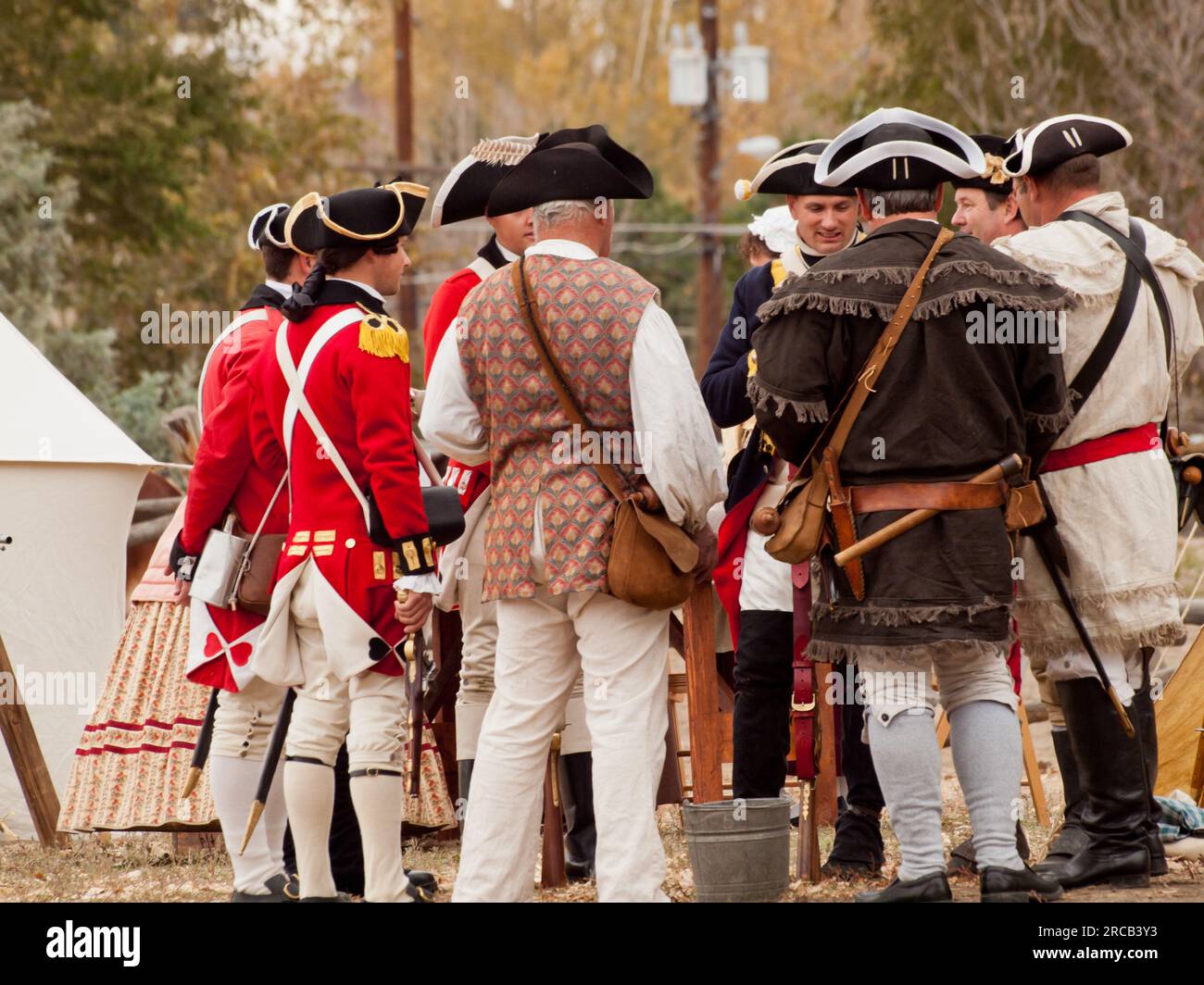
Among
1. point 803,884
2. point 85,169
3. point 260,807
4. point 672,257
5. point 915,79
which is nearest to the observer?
point 260,807

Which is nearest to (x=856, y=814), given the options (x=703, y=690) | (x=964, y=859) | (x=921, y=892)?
(x=964, y=859)

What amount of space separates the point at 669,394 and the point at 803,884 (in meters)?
1.66

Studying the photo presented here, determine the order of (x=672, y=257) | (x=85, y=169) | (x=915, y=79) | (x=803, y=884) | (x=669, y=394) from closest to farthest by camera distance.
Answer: (x=669, y=394) < (x=803, y=884) < (x=85, y=169) < (x=915, y=79) < (x=672, y=257)

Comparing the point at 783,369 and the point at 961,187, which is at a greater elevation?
the point at 961,187

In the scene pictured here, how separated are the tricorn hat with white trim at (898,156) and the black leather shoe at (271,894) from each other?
2.41m

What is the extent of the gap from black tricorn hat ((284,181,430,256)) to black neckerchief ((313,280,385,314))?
0.37ft

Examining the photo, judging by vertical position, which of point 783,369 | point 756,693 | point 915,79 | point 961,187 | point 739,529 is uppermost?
point 915,79

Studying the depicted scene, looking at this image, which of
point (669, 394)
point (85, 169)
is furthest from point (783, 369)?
point (85, 169)

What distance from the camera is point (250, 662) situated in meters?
4.71

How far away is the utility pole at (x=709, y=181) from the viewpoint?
23484 mm

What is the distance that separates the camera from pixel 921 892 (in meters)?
4.24

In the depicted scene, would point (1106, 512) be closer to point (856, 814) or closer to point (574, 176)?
point (856, 814)

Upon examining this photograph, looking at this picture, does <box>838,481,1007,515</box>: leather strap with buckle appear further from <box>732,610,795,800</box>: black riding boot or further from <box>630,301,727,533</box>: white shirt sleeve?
<box>732,610,795,800</box>: black riding boot

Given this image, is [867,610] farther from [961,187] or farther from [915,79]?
[915,79]
